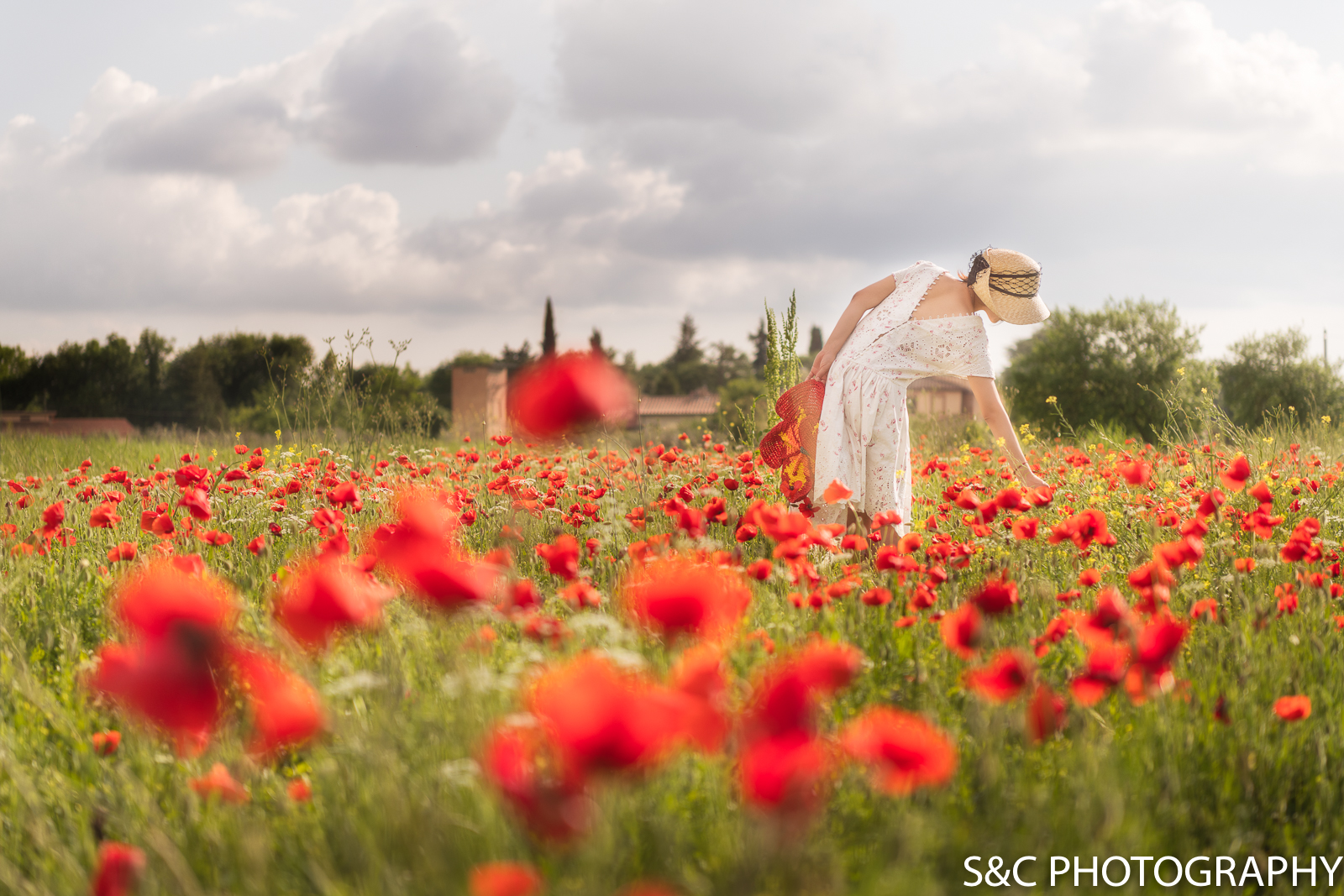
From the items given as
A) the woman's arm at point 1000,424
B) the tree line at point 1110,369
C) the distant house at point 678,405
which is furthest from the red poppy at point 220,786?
the distant house at point 678,405

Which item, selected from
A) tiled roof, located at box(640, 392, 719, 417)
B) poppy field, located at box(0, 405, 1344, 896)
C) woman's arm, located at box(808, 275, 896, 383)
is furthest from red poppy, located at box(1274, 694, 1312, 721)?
tiled roof, located at box(640, 392, 719, 417)

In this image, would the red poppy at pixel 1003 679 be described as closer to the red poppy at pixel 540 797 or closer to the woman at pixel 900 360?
the red poppy at pixel 540 797

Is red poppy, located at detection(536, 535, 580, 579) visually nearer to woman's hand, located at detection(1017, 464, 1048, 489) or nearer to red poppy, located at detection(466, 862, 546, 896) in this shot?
red poppy, located at detection(466, 862, 546, 896)

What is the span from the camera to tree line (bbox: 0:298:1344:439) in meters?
6.84

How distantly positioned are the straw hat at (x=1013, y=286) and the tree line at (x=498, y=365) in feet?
3.79

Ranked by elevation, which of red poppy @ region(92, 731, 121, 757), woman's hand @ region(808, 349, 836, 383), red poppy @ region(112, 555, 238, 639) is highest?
woman's hand @ region(808, 349, 836, 383)

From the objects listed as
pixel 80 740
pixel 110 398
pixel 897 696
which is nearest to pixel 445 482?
pixel 80 740

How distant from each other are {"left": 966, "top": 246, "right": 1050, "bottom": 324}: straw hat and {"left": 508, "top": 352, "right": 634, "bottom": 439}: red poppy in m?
2.97

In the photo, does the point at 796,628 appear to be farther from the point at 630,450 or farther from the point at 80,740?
the point at 630,450

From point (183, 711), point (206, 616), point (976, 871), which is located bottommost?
point (976, 871)

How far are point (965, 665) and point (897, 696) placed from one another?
241mm

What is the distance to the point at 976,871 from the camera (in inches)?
54.1

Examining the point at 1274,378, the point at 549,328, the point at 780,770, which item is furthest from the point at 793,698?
the point at 549,328

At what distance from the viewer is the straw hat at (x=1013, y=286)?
12.5 ft
